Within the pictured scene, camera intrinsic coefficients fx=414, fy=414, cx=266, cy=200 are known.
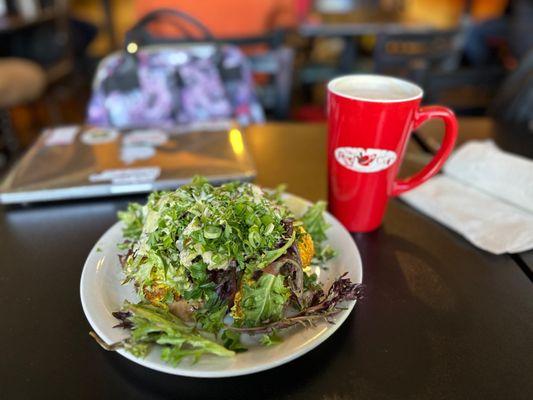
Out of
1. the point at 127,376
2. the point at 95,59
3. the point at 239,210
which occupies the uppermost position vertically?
the point at 239,210

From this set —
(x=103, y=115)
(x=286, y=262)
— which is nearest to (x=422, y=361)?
(x=286, y=262)

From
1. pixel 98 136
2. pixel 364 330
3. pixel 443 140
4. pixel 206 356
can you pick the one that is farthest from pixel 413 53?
pixel 206 356

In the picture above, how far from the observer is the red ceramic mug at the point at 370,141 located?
0.53 metres

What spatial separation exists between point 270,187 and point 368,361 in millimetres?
374

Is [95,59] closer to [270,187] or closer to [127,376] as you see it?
[270,187]

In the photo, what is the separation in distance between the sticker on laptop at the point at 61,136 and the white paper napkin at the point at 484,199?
0.66 metres

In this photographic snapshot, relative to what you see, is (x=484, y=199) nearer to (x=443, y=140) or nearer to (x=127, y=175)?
(x=443, y=140)

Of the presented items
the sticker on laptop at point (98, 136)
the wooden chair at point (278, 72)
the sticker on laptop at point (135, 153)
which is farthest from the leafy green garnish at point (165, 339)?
the wooden chair at point (278, 72)

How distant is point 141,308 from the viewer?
16.1 inches

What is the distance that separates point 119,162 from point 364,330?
1.70 ft

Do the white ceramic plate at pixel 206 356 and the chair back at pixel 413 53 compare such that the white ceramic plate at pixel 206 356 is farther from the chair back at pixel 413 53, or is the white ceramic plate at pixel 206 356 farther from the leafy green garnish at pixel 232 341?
the chair back at pixel 413 53

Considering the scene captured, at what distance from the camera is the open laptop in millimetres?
674

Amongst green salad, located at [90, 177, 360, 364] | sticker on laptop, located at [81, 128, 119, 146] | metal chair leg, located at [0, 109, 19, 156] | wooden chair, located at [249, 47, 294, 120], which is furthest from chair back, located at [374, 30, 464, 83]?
metal chair leg, located at [0, 109, 19, 156]

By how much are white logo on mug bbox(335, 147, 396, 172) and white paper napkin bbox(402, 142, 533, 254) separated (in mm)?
163
